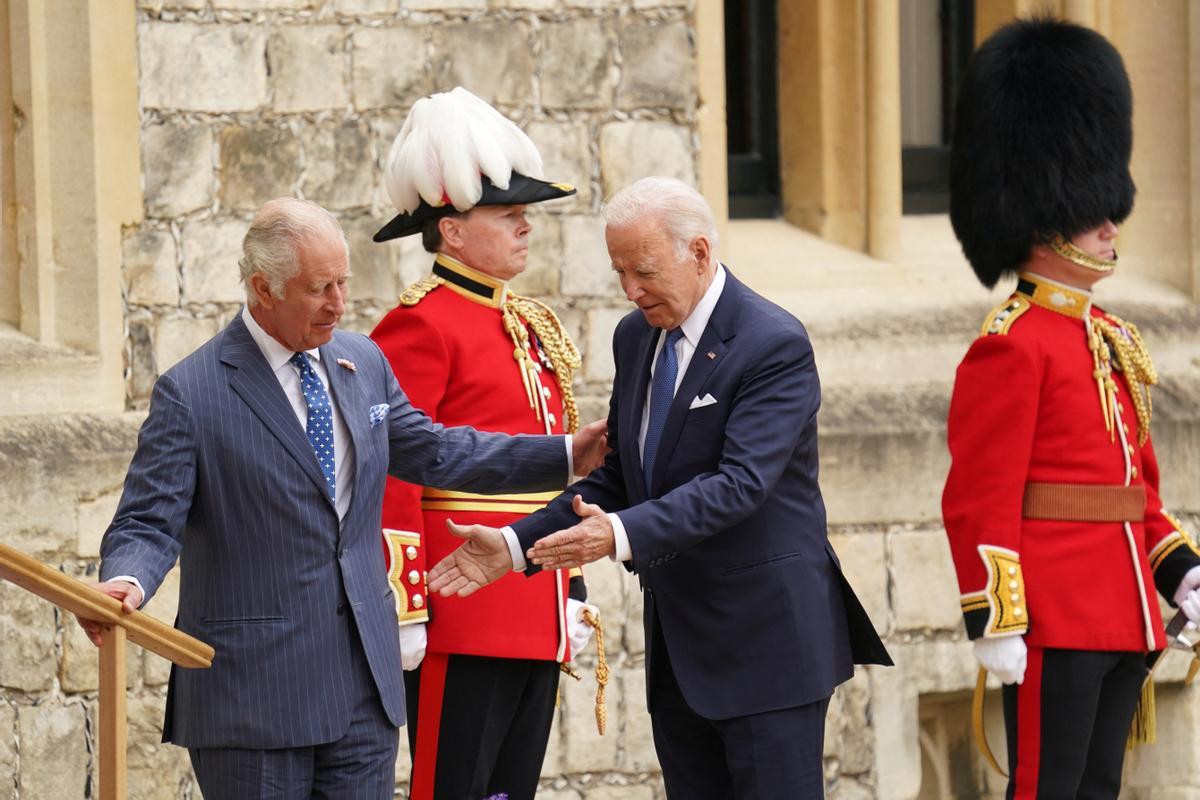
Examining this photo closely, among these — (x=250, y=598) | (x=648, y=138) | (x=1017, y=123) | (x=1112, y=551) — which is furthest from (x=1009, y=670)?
(x=648, y=138)

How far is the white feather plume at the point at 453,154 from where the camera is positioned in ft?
14.2

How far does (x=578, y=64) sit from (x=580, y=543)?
235 cm

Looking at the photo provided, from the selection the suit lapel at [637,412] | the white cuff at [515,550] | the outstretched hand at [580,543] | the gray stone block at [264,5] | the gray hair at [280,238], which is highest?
the gray stone block at [264,5]

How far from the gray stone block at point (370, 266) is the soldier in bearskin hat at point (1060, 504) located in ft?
5.44

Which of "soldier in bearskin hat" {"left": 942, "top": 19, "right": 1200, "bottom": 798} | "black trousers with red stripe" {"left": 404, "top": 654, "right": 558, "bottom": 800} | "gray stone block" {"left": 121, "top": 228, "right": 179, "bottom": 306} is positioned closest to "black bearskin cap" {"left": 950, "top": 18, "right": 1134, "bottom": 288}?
"soldier in bearskin hat" {"left": 942, "top": 19, "right": 1200, "bottom": 798}

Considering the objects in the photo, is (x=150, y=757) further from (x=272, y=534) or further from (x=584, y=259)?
(x=272, y=534)

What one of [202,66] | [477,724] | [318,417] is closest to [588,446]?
[477,724]

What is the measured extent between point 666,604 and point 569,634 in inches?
24.0

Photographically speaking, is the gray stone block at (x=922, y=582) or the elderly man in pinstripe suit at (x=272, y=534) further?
the gray stone block at (x=922, y=582)

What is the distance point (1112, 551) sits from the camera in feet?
14.5

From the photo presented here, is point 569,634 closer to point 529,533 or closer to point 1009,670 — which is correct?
point 529,533

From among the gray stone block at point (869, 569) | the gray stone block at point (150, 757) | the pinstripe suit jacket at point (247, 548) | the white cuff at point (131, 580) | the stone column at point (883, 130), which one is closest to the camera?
the white cuff at point (131, 580)

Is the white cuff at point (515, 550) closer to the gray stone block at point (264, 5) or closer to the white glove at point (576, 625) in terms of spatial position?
the white glove at point (576, 625)

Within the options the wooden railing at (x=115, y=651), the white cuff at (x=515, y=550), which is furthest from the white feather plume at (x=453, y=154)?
the wooden railing at (x=115, y=651)
